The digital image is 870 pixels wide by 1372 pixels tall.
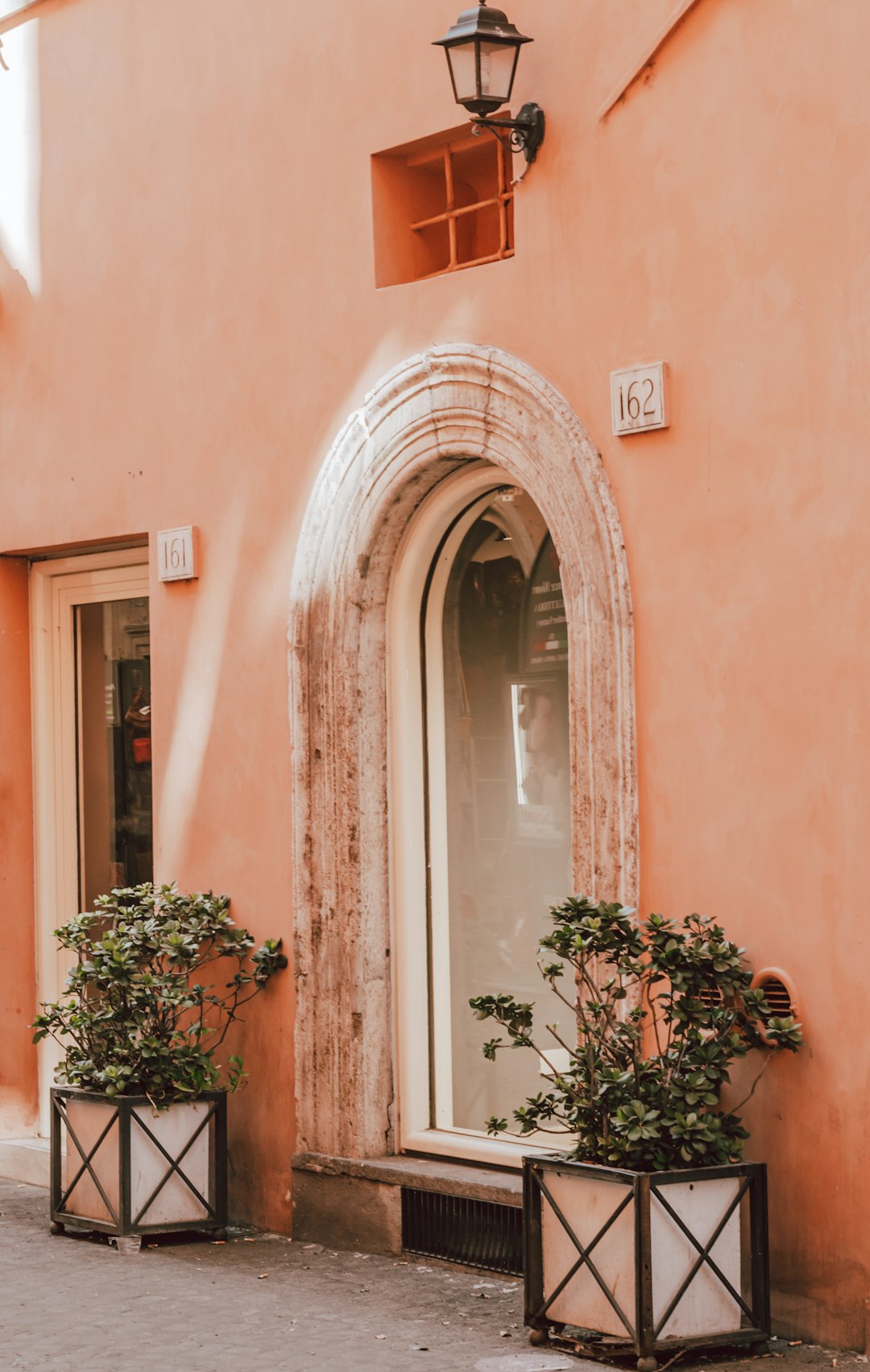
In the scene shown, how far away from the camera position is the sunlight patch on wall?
8.71 m

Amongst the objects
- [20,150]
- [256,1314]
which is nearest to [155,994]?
[256,1314]

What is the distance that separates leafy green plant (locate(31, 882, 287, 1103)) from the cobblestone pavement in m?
0.62

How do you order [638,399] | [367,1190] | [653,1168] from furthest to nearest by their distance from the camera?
[367,1190] → [638,399] → [653,1168]

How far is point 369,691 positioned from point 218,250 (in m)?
1.91

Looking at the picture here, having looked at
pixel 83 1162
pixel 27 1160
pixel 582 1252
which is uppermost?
pixel 582 1252

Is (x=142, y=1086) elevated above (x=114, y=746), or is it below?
below

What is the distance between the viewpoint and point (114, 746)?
8.75 m

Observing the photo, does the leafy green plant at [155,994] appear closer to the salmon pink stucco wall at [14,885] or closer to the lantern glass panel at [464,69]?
the salmon pink stucco wall at [14,885]

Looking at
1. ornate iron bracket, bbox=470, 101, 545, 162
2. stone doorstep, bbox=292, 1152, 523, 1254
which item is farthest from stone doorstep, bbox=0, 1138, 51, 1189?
ornate iron bracket, bbox=470, 101, 545, 162

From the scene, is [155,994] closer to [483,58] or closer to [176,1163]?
[176,1163]

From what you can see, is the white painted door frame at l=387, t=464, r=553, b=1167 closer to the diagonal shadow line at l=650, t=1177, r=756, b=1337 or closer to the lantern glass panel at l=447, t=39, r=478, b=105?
the lantern glass panel at l=447, t=39, r=478, b=105

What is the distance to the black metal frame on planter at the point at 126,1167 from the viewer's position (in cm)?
688

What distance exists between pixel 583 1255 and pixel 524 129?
348cm

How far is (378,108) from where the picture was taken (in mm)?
6906
